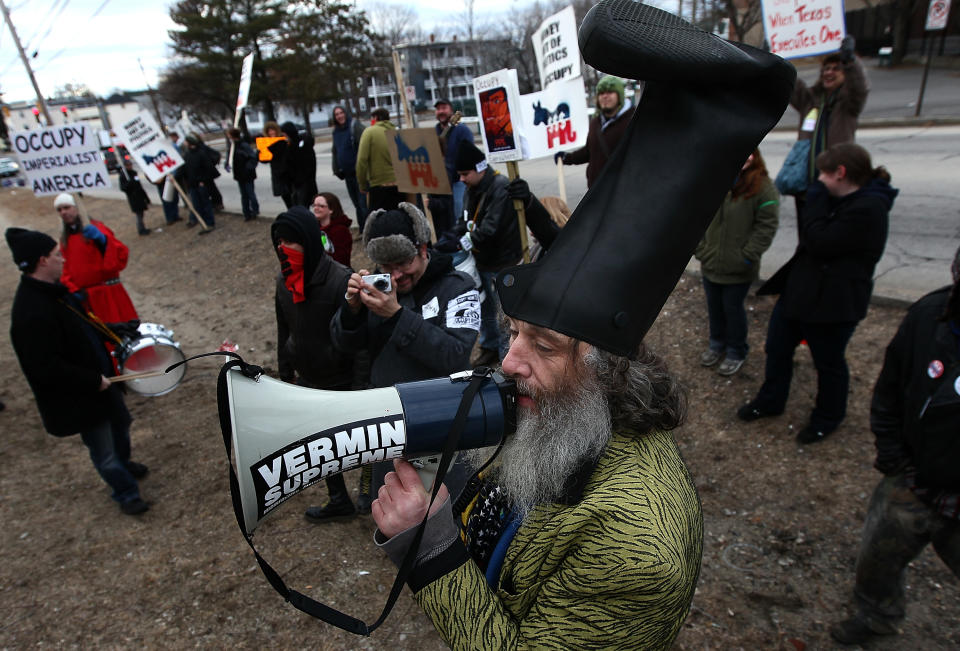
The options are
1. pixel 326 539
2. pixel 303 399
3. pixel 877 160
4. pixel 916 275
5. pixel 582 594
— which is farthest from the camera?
pixel 877 160

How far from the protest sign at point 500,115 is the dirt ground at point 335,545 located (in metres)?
2.02

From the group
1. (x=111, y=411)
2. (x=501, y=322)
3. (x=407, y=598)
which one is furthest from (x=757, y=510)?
(x=111, y=411)

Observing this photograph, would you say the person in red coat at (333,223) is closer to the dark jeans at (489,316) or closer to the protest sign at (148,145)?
the dark jeans at (489,316)

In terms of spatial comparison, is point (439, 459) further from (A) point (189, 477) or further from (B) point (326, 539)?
(A) point (189, 477)

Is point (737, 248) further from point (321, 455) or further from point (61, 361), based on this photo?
point (61, 361)

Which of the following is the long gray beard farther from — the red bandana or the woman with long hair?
the woman with long hair

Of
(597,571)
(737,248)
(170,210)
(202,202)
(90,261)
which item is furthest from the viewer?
(170,210)

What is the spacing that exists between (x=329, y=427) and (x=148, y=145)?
11.8 meters

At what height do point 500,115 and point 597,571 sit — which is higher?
point 500,115

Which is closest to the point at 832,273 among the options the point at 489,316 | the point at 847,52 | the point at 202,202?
the point at 847,52

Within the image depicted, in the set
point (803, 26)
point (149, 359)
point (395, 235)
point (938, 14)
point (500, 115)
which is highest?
point (938, 14)

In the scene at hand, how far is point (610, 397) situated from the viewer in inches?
51.1

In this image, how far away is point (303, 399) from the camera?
126cm

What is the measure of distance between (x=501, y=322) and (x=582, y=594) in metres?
0.71
